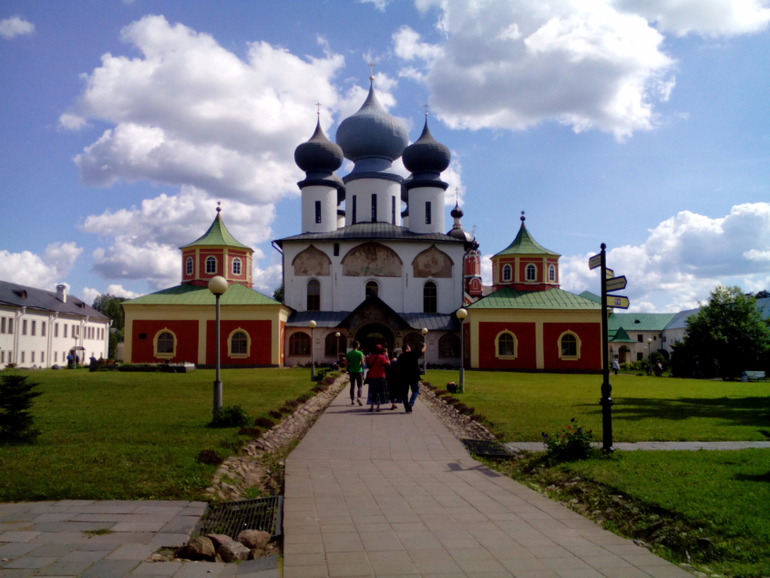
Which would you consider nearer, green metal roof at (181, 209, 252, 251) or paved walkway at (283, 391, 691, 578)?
paved walkway at (283, 391, 691, 578)

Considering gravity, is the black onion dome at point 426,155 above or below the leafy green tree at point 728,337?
above

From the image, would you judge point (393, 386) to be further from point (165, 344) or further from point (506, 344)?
point (165, 344)

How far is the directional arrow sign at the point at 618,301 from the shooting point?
9.56 m

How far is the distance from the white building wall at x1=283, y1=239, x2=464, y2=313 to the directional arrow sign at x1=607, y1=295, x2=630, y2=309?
3329 cm

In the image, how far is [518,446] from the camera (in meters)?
10.3

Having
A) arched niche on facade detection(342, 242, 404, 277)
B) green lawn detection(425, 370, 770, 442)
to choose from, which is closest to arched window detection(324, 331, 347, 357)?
arched niche on facade detection(342, 242, 404, 277)

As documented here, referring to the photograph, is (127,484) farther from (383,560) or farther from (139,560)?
(383,560)

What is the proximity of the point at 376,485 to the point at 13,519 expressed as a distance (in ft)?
12.7

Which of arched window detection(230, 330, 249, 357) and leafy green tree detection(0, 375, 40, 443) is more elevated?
arched window detection(230, 330, 249, 357)

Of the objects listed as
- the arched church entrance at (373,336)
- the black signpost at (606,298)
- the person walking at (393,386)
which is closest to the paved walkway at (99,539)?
the black signpost at (606,298)

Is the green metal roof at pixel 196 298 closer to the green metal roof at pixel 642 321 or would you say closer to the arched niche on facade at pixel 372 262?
the arched niche on facade at pixel 372 262

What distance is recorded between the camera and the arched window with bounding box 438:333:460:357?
41.2 m

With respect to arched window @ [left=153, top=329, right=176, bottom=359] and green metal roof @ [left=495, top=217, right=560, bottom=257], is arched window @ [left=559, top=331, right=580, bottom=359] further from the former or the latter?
arched window @ [left=153, top=329, right=176, bottom=359]

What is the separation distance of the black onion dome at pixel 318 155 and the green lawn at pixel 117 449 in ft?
103
